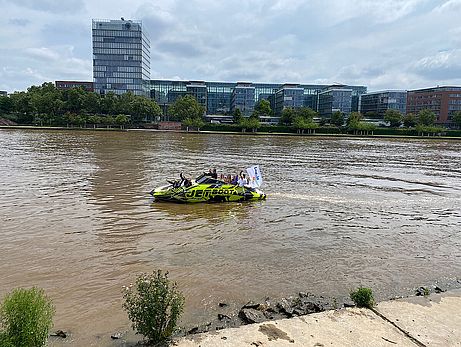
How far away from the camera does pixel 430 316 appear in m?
7.72

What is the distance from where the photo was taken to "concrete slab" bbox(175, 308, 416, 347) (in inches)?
259

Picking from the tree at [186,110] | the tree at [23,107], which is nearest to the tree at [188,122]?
the tree at [186,110]

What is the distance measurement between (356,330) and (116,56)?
587 feet

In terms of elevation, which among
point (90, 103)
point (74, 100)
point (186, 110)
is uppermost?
A: point (74, 100)

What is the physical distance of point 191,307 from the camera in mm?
8688

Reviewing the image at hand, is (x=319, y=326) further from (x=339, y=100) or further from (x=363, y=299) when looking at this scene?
(x=339, y=100)

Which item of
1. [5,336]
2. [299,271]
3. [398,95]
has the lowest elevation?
[299,271]

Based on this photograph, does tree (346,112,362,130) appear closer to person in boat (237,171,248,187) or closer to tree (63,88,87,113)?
tree (63,88,87,113)

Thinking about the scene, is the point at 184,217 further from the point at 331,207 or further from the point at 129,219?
the point at 331,207

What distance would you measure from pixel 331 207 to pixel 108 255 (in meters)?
12.0

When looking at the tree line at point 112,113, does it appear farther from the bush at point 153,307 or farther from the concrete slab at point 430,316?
the bush at point 153,307

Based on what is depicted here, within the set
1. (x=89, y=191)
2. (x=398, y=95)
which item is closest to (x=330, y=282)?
(x=89, y=191)

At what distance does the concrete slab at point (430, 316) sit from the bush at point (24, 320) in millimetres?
6277

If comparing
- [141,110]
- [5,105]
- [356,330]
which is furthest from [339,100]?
[356,330]
